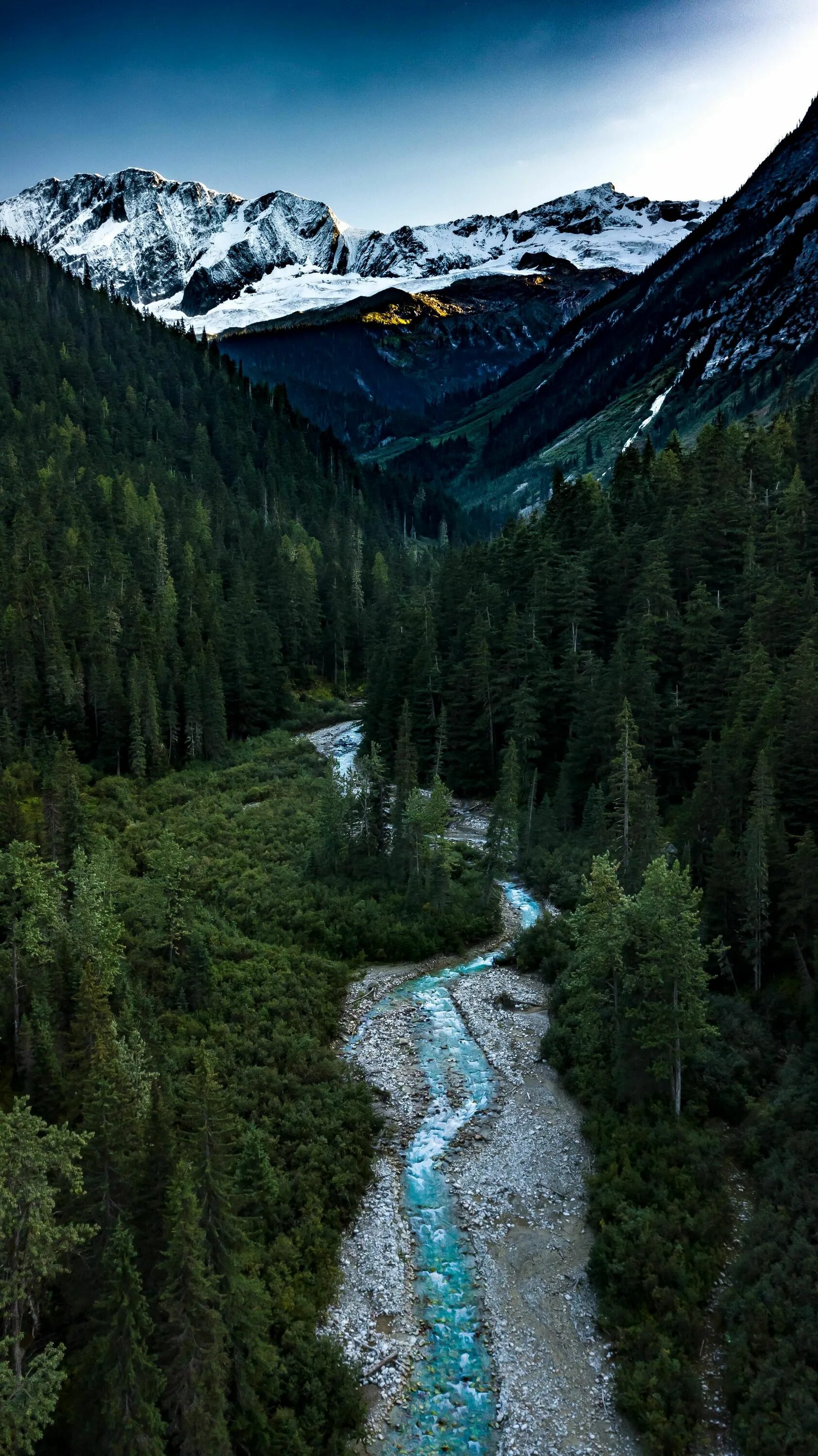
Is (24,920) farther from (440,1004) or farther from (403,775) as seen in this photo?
(403,775)

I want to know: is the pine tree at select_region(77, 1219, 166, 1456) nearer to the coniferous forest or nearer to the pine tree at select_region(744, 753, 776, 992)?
the coniferous forest

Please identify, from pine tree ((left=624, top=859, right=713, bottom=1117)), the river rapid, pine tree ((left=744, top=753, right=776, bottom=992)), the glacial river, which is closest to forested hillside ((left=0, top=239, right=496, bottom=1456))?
the river rapid

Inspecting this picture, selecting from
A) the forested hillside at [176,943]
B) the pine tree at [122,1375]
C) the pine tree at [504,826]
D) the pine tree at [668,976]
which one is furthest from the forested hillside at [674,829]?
the pine tree at [122,1375]

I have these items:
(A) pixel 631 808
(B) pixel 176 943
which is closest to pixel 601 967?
(A) pixel 631 808

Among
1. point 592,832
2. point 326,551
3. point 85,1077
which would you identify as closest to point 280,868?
point 592,832

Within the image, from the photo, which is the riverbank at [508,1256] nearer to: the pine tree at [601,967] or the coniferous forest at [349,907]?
the coniferous forest at [349,907]
